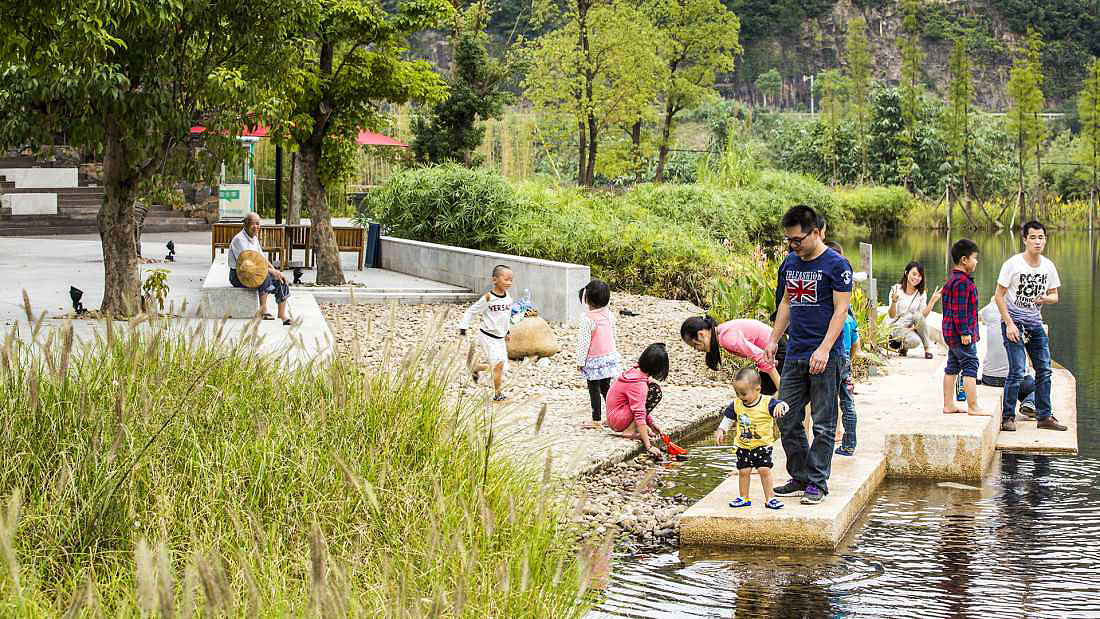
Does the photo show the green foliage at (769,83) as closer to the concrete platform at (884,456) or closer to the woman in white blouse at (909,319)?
the woman in white blouse at (909,319)

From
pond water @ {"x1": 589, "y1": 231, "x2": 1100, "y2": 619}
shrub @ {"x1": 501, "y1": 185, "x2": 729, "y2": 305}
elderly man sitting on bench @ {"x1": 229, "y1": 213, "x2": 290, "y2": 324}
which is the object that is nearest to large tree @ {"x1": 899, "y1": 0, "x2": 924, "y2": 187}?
shrub @ {"x1": 501, "y1": 185, "x2": 729, "y2": 305}

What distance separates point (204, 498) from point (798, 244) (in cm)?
355

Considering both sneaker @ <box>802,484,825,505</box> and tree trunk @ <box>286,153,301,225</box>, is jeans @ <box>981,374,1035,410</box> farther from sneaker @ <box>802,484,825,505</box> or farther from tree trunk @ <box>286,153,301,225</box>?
tree trunk @ <box>286,153,301,225</box>

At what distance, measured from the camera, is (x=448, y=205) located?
22.0 metres

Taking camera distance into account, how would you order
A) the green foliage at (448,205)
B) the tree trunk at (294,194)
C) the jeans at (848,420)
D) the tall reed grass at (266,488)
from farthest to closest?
the tree trunk at (294,194)
the green foliage at (448,205)
the jeans at (848,420)
the tall reed grass at (266,488)

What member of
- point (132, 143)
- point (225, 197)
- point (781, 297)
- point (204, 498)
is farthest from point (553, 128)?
point (204, 498)

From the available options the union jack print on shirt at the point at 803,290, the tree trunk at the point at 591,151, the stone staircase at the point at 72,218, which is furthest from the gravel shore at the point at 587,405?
the tree trunk at the point at 591,151

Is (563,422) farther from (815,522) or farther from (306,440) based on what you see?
(306,440)

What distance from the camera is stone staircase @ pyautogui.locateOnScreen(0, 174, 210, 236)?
3058 cm

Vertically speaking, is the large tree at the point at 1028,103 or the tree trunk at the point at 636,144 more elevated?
the large tree at the point at 1028,103

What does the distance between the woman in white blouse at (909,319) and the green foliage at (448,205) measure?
803 cm

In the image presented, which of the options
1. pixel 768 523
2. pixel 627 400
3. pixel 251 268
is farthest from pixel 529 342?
pixel 768 523

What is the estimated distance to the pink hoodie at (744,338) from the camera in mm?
8648

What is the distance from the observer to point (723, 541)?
688cm
